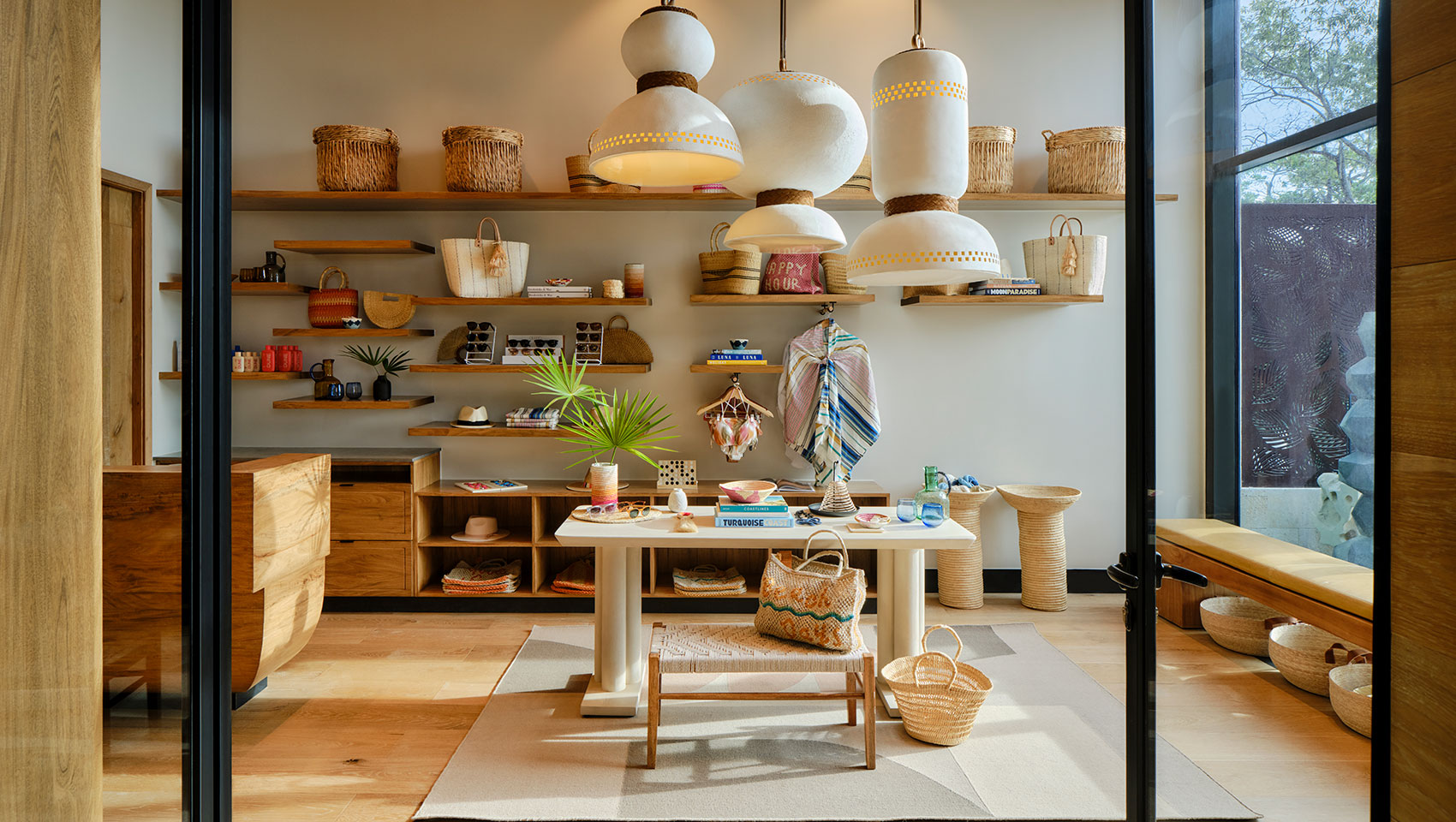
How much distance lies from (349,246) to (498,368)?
3.39ft

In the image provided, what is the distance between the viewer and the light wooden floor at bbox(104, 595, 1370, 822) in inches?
46.0

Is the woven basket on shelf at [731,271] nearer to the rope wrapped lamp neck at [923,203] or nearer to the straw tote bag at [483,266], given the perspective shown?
the straw tote bag at [483,266]

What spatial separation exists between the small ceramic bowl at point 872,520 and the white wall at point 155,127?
2363 mm

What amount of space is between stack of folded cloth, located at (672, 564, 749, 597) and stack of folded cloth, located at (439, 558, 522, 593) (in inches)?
34.8

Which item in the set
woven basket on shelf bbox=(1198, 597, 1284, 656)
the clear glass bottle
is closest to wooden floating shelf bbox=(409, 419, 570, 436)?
the clear glass bottle

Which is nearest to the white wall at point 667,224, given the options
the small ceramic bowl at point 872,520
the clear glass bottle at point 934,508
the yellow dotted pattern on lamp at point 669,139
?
the clear glass bottle at point 934,508

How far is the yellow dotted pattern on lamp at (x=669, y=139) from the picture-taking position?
1200mm

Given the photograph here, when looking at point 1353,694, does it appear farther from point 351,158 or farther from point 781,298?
point 351,158

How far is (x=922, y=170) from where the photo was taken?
1321mm

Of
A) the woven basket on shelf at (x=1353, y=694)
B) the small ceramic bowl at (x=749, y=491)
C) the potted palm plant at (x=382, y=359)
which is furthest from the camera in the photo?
the potted palm plant at (x=382, y=359)

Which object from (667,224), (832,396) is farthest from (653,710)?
(667,224)

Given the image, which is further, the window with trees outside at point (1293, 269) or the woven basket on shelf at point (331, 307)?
the woven basket on shelf at point (331, 307)

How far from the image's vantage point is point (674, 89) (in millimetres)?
1242

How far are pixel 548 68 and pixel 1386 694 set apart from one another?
4.93 m
